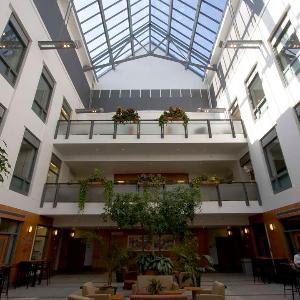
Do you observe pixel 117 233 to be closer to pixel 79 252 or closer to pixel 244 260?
pixel 79 252

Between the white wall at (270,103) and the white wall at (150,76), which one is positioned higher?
the white wall at (150,76)

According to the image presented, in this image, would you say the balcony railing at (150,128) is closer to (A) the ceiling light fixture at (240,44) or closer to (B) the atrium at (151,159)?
(B) the atrium at (151,159)

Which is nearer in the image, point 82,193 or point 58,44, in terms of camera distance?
point 58,44

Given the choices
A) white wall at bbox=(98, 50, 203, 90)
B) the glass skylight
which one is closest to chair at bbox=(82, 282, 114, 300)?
the glass skylight

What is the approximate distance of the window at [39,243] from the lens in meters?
10.8

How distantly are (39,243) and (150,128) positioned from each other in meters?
7.72

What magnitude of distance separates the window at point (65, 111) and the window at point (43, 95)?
1.80 meters

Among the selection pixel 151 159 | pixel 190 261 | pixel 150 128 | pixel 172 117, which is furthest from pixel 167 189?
pixel 172 117

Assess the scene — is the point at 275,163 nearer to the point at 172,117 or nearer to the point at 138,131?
the point at 172,117

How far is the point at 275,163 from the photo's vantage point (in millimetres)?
10453

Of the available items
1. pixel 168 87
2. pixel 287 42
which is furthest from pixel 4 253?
pixel 168 87

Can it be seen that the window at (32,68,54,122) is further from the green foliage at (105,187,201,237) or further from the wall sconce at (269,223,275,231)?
the wall sconce at (269,223,275,231)

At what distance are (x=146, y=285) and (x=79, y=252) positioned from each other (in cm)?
925

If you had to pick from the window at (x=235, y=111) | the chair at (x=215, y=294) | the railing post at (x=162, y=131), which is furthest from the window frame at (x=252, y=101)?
the chair at (x=215, y=294)
